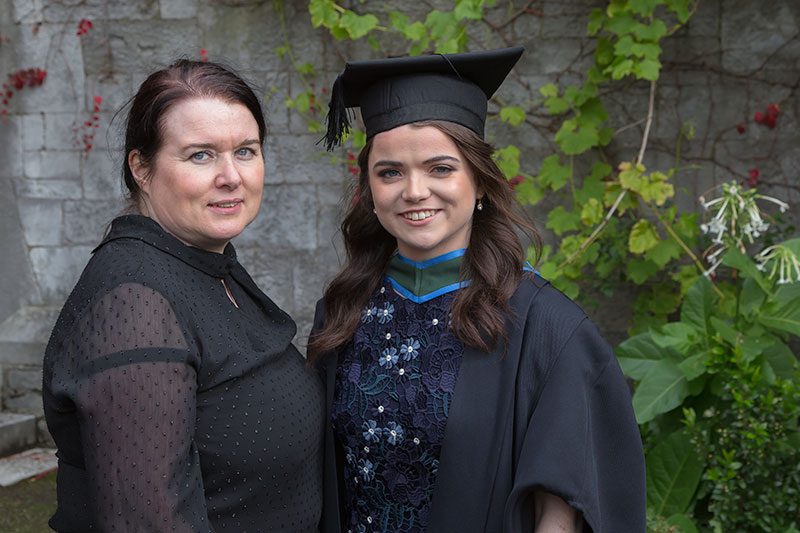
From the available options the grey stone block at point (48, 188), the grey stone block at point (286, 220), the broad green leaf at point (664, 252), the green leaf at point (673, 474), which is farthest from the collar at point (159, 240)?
the grey stone block at point (48, 188)

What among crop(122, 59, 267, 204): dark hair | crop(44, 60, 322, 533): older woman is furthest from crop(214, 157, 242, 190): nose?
crop(122, 59, 267, 204): dark hair

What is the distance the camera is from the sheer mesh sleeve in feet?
4.46

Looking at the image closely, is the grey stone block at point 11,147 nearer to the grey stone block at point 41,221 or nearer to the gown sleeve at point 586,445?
the grey stone block at point 41,221

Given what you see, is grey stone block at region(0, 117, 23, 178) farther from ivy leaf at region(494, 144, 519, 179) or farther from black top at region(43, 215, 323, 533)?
black top at region(43, 215, 323, 533)

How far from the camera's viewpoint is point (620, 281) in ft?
13.6

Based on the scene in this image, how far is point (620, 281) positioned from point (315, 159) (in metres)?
1.85

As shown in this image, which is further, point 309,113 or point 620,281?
point 309,113

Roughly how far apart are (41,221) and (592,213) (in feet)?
11.0

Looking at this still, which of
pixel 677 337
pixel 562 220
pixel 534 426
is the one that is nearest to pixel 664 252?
pixel 562 220

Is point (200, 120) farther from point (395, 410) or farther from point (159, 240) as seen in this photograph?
point (395, 410)

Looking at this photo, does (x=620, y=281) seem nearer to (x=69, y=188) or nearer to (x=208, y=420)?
(x=208, y=420)

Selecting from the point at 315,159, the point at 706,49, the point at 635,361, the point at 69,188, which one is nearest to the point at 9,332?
the point at 69,188

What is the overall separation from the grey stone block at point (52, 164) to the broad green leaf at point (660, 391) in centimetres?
358

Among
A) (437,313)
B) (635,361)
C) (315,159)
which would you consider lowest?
(635,361)
